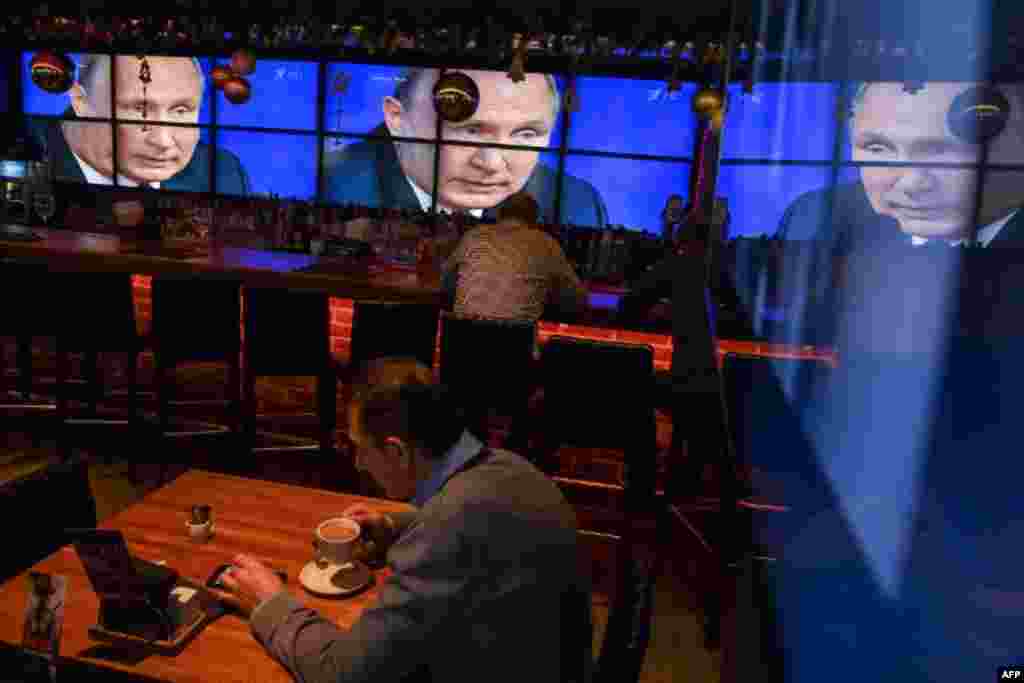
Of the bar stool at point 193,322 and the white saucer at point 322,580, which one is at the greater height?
the bar stool at point 193,322

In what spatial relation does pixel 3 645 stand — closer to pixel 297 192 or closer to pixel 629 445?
pixel 629 445

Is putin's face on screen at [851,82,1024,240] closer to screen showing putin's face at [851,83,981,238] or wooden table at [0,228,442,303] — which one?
screen showing putin's face at [851,83,981,238]

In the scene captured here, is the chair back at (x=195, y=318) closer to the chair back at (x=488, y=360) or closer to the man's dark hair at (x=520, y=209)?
the chair back at (x=488, y=360)

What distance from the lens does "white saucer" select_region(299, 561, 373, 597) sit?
1.82 meters

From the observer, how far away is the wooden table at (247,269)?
14.6 ft

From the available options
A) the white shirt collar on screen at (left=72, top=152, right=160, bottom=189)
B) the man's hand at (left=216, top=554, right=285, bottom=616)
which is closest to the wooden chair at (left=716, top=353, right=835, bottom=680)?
the man's hand at (left=216, top=554, right=285, bottom=616)

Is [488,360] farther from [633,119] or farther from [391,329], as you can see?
[633,119]

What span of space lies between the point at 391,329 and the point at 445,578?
268cm

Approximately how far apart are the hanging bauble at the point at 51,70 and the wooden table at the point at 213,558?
5534 millimetres

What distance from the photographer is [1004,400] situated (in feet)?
1.15

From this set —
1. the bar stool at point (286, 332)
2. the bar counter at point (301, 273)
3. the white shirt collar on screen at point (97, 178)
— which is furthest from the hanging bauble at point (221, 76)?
the white shirt collar on screen at point (97, 178)

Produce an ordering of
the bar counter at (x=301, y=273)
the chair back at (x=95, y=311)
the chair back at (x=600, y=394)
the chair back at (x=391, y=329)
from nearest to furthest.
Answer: the chair back at (x=600, y=394)
the chair back at (x=391, y=329)
the chair back at (x=95, y=311)
the bar counter at (x=301, y=273)

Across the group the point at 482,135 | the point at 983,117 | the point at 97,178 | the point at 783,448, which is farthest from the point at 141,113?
the point at 983,117

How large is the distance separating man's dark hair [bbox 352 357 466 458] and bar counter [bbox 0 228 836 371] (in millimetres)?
2545
